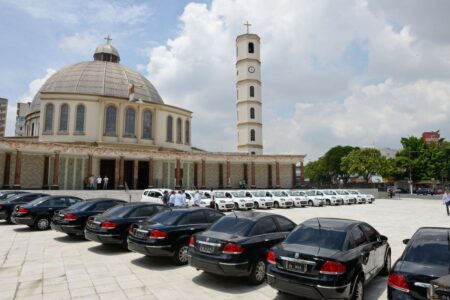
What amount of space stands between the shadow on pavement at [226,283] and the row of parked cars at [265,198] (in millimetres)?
14005

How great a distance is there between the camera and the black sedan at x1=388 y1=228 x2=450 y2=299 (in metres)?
4.80

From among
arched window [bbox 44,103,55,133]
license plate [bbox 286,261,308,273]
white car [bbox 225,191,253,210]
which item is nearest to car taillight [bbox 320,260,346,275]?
license plate [bbox 286,261,308,273]

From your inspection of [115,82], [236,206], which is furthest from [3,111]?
[236,206]

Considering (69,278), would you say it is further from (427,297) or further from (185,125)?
(185,125)

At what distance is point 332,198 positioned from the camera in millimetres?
32969

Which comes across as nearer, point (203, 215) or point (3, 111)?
point (203, 215)

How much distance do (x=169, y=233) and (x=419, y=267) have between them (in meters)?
5.75

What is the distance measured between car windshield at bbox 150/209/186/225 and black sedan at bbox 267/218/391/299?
359cm

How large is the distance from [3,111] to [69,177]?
3906 inches

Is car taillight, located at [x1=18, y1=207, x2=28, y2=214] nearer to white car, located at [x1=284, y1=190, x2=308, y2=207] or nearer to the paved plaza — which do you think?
the paved plaza

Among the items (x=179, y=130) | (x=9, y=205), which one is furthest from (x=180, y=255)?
(x=179, y=130)

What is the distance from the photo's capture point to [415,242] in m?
5.89

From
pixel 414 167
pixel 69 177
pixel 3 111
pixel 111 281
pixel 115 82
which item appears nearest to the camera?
pixel 111 281

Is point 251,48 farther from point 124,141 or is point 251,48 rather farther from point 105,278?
point 105,278
